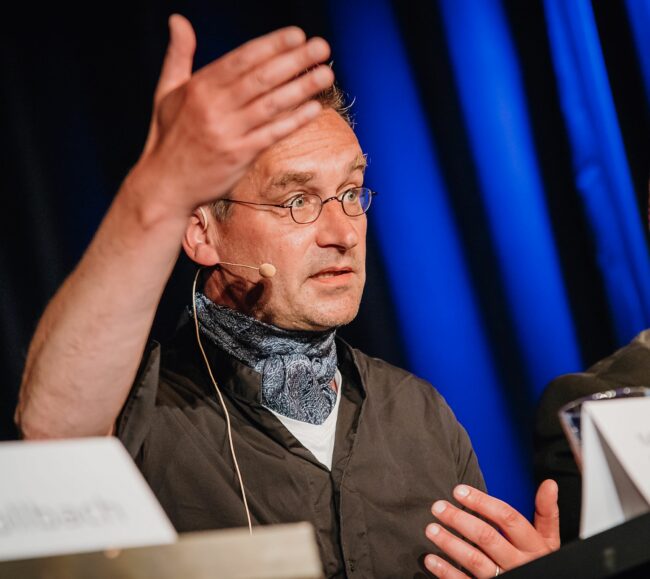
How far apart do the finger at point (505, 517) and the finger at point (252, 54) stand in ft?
2.23

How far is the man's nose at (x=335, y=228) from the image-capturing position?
1.56 metres

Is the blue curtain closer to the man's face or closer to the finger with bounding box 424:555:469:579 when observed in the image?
the man's face

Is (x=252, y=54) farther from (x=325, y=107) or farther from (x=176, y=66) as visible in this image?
(x=325, y=107)

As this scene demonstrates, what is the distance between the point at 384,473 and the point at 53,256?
2.94ft

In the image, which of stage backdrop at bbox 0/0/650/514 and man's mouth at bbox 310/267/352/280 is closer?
man's mouth at bbox 310/267/352/280

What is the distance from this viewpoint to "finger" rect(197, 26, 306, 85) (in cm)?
81

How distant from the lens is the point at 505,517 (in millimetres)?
1146

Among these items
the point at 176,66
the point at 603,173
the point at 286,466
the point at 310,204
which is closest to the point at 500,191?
the point at 603,173

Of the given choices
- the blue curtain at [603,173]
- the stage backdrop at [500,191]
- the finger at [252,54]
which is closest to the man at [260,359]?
the finger at [252,54]

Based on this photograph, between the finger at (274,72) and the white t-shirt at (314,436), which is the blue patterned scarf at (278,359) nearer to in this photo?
the white t-shirt at (314,436)

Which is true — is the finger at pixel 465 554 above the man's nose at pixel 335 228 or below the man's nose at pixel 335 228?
below

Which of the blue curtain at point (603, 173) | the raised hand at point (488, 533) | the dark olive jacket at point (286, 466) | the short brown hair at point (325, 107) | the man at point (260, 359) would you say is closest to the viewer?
the man at point (260, 359)

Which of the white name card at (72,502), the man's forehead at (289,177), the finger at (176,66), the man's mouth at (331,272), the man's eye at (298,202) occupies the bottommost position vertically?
the man's mouth at (331,272)

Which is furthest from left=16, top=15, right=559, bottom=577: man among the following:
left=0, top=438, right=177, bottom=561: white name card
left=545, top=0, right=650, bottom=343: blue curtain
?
left=545, top=0, right=650, bottom=343: blue curtain
